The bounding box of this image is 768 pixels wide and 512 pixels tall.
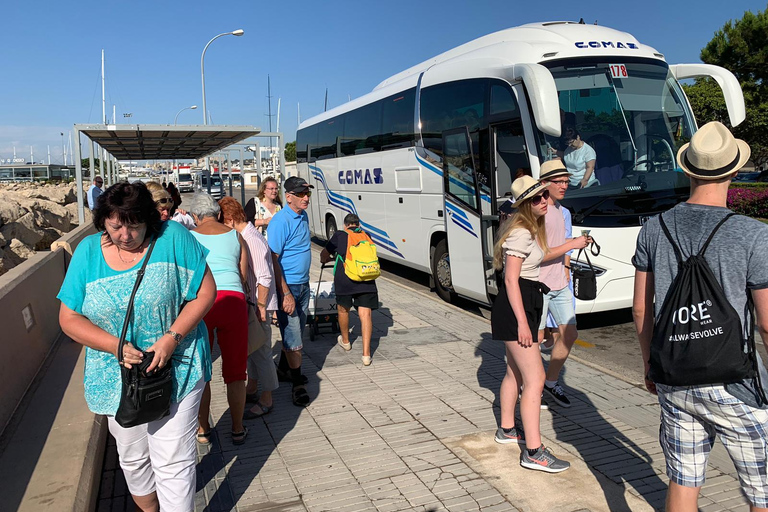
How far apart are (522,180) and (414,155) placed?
657cm

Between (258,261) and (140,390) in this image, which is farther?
(258,261)

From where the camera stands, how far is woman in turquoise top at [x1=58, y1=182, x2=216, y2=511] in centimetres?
285

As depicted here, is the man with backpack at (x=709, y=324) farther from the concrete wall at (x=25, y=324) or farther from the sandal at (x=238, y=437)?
the concrete wall at (x=25, y=324)

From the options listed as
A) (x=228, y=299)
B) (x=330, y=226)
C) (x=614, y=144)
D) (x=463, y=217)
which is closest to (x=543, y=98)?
(x=614, y=144)

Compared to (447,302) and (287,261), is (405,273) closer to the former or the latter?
(447,302)

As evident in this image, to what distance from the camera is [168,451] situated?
120 inches

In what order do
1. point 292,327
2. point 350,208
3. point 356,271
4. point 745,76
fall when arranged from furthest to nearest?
point 745,76, point 350,208, point 356,271, point 292,327

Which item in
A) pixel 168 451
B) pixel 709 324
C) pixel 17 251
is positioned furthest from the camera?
pixel 17 251

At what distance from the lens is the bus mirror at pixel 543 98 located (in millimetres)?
6828

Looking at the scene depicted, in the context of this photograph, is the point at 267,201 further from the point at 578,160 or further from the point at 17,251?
the point at 17,251

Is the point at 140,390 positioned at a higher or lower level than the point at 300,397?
higher

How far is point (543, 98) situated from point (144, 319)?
532cm

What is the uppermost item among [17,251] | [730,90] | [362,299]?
[730,90]

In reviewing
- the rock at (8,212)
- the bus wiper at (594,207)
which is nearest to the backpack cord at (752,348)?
the bus wiper at (594,207)
